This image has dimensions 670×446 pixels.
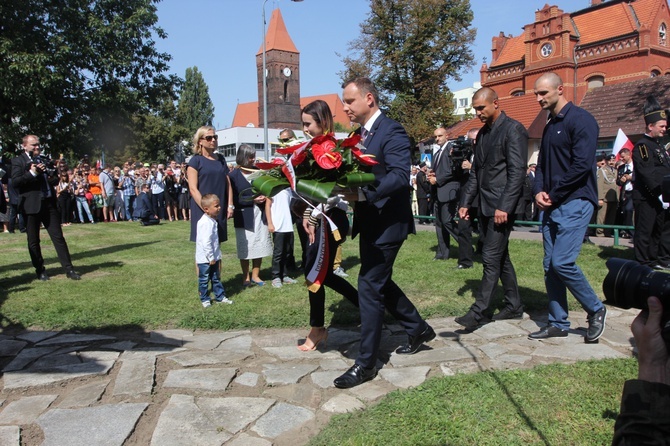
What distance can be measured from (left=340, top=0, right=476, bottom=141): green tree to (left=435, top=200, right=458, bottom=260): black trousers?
31.0 meters

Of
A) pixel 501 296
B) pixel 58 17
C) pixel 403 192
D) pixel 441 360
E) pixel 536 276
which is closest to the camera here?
pixel 403 192

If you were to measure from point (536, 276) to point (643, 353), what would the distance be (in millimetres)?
6229

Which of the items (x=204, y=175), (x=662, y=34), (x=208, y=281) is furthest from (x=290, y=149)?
(x=662, y=34)

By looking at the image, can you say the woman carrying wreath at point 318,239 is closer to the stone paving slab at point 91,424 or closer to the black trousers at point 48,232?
the stone paving slab at point 91,424

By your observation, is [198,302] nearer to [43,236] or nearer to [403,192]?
[403,192]

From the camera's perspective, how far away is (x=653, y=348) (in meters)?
1.65

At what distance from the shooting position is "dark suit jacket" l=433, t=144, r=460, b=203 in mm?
8781

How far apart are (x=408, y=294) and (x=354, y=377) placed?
2813 mm

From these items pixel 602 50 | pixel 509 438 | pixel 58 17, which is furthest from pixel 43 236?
pixel 602 50

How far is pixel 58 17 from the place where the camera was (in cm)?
2878

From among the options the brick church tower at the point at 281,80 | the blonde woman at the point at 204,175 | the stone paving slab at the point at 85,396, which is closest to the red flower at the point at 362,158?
the stone paving slab at the point at 85,396

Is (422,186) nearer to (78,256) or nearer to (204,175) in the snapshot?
(78,256)

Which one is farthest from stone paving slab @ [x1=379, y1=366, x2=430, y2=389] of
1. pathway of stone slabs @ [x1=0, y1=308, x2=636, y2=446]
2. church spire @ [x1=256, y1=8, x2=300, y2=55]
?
church spire @ [x1=256, y1=8, x2=300, y2=55]

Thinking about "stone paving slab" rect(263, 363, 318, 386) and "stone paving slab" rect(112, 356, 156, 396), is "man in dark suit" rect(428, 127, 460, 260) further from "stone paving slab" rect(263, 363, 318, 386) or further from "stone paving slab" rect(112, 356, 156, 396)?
A: "stone paving slab" rect(112, 356, 156, 396)
